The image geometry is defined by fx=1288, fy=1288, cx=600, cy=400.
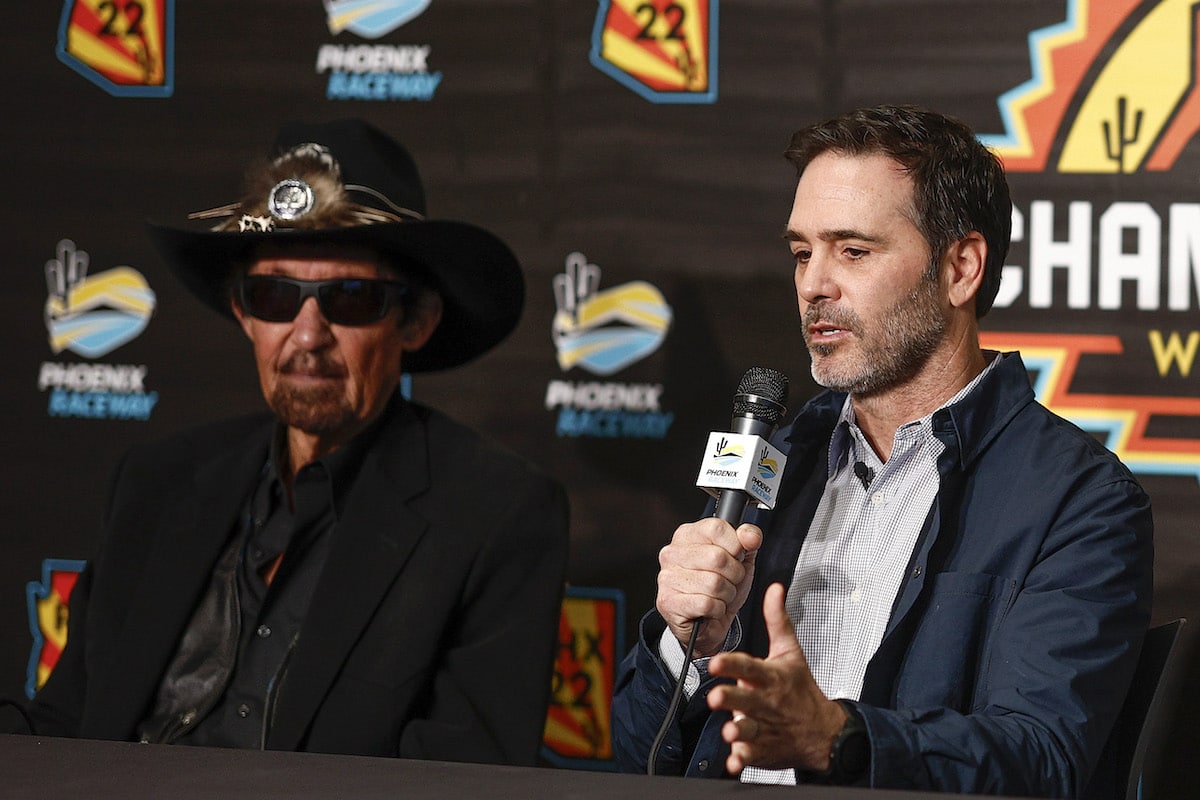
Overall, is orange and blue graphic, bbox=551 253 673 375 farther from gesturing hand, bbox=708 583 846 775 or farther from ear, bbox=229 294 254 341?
gesturing hand, bbox=708 583 846 775

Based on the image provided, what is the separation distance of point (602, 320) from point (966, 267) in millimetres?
921

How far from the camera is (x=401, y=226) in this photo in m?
2.18

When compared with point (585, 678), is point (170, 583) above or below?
above

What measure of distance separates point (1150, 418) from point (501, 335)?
1.24 m

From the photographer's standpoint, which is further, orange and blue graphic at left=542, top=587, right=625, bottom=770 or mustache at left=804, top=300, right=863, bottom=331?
orange and blue graphic at left=542, top=587, right=625, bottom=770

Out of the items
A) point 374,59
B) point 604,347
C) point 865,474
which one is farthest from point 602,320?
point 865,474

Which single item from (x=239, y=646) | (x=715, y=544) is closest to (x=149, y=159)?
(x=239, y=646)

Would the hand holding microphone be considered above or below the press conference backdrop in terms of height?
below

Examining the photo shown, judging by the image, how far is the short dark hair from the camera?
6.24 feet

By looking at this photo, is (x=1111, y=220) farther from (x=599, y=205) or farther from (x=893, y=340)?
(x=599, y=205)

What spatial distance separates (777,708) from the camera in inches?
49.8

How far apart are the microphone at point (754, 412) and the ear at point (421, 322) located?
88 centimetres

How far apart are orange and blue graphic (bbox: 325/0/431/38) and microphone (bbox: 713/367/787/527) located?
1.56m

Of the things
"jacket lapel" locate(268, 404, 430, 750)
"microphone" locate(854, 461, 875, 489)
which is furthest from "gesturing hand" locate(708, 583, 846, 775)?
"jacket lapel" locate(268, 404, 430, 750)
